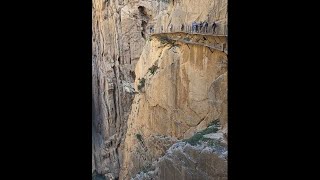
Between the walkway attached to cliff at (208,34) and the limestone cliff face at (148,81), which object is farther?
the limestone cliff face at (148,81)

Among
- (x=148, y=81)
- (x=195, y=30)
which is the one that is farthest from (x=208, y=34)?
(x=148, y=81)

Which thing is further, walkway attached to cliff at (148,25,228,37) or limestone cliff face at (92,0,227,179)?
limestone cliff face at (92,0,227,179)

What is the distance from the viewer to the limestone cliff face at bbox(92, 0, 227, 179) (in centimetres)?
666

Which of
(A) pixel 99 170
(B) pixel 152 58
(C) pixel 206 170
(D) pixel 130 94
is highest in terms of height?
(B) pixel 152 58

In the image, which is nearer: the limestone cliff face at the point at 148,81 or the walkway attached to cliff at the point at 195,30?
the walkway attached to cliff at the point at 195,30

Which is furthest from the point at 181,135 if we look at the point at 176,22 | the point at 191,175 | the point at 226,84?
the point at 176,22

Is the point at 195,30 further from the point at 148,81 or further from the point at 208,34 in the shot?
the point at 148,81

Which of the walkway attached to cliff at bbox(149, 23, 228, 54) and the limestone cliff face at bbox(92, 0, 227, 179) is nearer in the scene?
the walkway attached to cliff at bbox(149, 23, 228, 54)

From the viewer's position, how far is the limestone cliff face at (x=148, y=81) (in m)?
6.66

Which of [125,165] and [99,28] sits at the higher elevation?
[99,28]

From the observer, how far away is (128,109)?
8695mm

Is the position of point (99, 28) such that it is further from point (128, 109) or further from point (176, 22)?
point (176, 22)

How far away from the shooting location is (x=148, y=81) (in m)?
7.77

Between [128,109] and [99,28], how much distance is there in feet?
6.49
